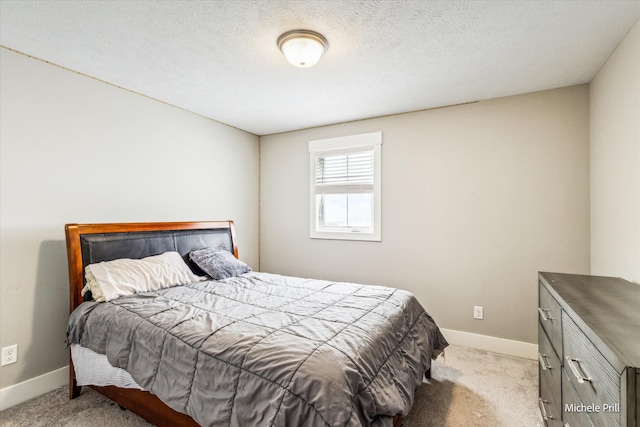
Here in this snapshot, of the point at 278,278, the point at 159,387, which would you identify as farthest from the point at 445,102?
the point at 159,387

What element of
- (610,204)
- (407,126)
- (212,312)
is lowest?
(212,312)

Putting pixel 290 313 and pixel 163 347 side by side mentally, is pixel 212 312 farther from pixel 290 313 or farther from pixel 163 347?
pixel 290 313

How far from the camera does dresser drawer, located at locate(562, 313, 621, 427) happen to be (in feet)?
2.80

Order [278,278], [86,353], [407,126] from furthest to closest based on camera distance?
[407,126] → [278,278] → [86,353]

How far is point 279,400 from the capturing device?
47.1 inches

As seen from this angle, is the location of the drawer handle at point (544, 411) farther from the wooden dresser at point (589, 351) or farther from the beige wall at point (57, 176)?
the beige wall at point (57, 176)

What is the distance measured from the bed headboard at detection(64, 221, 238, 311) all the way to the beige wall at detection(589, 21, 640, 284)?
331 cm

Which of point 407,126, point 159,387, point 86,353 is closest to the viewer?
point 159,387

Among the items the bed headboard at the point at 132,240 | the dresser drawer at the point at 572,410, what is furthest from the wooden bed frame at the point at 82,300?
the dresser drawer at the point at 572,410

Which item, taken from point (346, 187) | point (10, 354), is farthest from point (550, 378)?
point (10, 354)

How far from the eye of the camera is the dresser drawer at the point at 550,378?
57.9 inches

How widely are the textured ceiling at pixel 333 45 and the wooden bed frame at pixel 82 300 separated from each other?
1.24 m

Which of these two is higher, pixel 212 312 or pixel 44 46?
pixel 44 46

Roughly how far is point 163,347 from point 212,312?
332 millimetres
